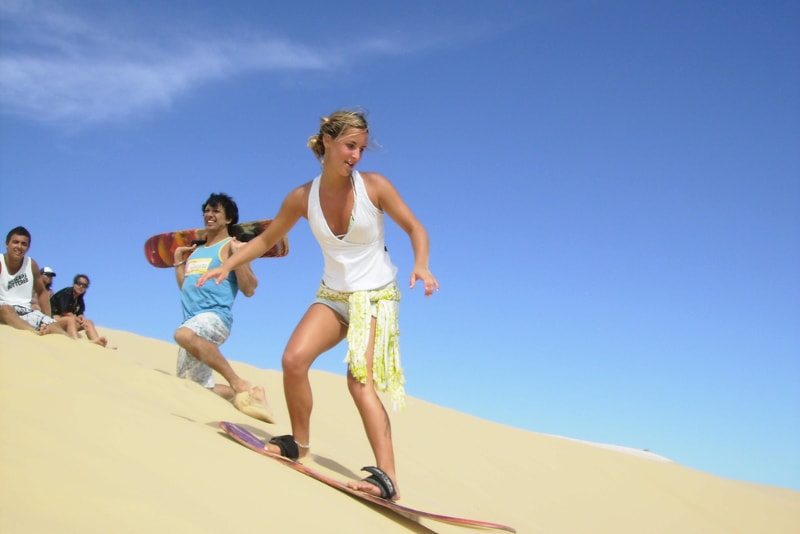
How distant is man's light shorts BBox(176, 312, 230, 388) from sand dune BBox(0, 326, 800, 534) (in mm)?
561

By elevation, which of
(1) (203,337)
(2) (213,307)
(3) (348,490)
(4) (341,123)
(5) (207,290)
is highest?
(4) (341,123)

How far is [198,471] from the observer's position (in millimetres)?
2949

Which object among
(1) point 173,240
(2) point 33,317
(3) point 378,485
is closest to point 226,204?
(1) point 173,240

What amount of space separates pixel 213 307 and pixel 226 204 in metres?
0.92

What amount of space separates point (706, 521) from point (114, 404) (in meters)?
9.23

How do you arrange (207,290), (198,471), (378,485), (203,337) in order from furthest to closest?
(207,290) → (203,337) → (378,485) → (198,471)

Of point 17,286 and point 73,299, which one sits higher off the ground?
point 73,299

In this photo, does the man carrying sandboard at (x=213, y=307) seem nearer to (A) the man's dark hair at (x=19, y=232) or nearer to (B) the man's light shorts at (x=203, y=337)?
(B) the man's light shorts at (x=203, y=337)

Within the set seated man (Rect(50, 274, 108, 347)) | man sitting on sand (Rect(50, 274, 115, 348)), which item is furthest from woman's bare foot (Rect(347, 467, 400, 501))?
seated man (Rect(50, 274, 108, 347))

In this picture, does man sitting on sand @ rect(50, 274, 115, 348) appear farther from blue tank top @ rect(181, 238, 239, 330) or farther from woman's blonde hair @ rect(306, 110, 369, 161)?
woman's blonde hair @ rect(306, 110, 369, 161)

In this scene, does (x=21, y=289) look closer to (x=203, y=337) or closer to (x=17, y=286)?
(x=17, y=286)

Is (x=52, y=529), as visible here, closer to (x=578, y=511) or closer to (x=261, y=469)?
(x=261, y=469)

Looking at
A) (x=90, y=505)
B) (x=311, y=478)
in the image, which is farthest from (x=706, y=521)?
(x=90, y=505)

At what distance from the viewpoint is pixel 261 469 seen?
3.36 m
